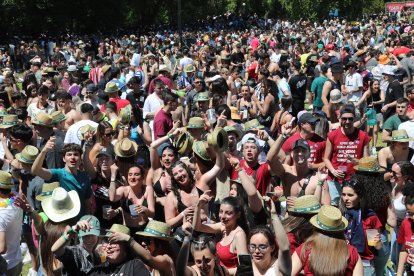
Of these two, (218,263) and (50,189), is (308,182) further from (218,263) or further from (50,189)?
(50,189)

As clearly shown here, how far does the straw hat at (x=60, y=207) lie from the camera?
5.51 metres

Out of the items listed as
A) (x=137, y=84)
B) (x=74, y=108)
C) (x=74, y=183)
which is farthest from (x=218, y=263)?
(x=137, y=84)

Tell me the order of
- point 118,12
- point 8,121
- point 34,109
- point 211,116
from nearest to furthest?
1. point 8,121
2. point 211,116
3. point 34,109
4. point 118,12

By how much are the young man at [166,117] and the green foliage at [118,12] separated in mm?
33143

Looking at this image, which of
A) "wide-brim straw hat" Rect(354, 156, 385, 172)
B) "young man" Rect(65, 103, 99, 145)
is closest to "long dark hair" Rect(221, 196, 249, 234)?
"wide-brim straw hat" Rect(354, 156, 385, 172)

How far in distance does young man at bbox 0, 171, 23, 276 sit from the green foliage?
36.4 m

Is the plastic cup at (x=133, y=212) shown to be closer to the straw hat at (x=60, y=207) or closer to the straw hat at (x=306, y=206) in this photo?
the straw hat at (x=60, y=207)

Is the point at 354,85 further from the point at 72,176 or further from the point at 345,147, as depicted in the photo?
the point at 72,176

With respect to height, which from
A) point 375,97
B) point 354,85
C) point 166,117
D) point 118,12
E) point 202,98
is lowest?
point 118,12

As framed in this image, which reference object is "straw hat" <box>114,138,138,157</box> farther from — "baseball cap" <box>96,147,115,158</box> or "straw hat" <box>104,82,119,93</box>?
"straw hat" <box>104,82,119,93</box>

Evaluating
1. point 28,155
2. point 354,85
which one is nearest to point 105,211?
point 28,155

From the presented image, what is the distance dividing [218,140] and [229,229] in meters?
1.03

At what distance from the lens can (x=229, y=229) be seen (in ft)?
18.0

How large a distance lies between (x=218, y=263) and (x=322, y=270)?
2.57ft
